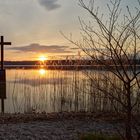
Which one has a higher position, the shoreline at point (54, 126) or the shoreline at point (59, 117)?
the shoreline at point (59, 117)

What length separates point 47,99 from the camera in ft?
35.3

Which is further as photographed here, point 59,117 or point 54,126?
point 59,117

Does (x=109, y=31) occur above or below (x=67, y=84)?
above

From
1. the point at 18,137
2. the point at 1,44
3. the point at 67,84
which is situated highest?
the point at 1,44

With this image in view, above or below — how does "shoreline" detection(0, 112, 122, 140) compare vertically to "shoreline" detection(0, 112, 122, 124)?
below

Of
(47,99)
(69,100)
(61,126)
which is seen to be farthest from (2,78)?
(61,126)


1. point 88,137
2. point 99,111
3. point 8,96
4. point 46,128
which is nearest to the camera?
point 88,137

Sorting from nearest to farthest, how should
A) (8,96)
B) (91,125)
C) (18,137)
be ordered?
(18,137) → (91,125) → (8,96)

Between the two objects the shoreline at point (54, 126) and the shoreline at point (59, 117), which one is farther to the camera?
the shoreline at point (59, 117)

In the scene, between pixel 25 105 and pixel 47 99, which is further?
pixel 47 99

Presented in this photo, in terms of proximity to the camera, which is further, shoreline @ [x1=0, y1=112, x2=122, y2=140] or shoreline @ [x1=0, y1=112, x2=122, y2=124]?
shoreline @ [x1=0, y1=112, x2=122, y2=124]

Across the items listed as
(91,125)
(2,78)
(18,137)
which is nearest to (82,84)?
(91,125)

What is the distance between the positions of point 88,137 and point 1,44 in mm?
10578

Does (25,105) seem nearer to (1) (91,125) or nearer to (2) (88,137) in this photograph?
(1) (91,125)
